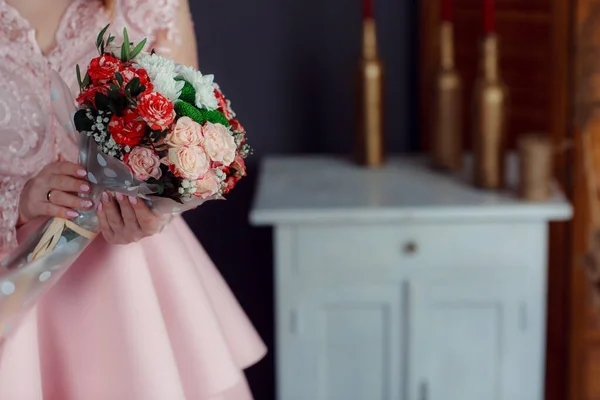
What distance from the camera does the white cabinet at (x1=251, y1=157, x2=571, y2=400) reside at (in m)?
1.67

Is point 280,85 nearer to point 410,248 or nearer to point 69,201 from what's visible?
point 410,248

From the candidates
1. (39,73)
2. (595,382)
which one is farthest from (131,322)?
(595,382)

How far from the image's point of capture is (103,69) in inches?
37.9

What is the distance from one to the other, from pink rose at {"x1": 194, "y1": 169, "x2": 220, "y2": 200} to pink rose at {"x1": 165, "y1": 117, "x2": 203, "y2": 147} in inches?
1.7

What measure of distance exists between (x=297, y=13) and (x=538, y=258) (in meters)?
0.79

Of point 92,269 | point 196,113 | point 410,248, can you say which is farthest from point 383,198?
point 196,113

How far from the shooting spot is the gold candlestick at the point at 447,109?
1.85 metres

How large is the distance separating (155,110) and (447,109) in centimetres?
104

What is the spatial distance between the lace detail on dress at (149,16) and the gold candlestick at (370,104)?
622 millimetres

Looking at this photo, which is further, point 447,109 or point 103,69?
point 447,109

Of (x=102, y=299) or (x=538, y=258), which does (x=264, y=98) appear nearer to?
(x=538, y=258)

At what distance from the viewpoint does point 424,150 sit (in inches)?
81.5

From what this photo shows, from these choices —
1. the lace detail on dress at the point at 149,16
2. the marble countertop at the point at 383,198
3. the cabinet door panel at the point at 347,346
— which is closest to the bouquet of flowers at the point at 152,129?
the lace detail on dress at the point at 149,16

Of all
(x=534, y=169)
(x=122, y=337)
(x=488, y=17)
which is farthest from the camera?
(x=488, y=17)
